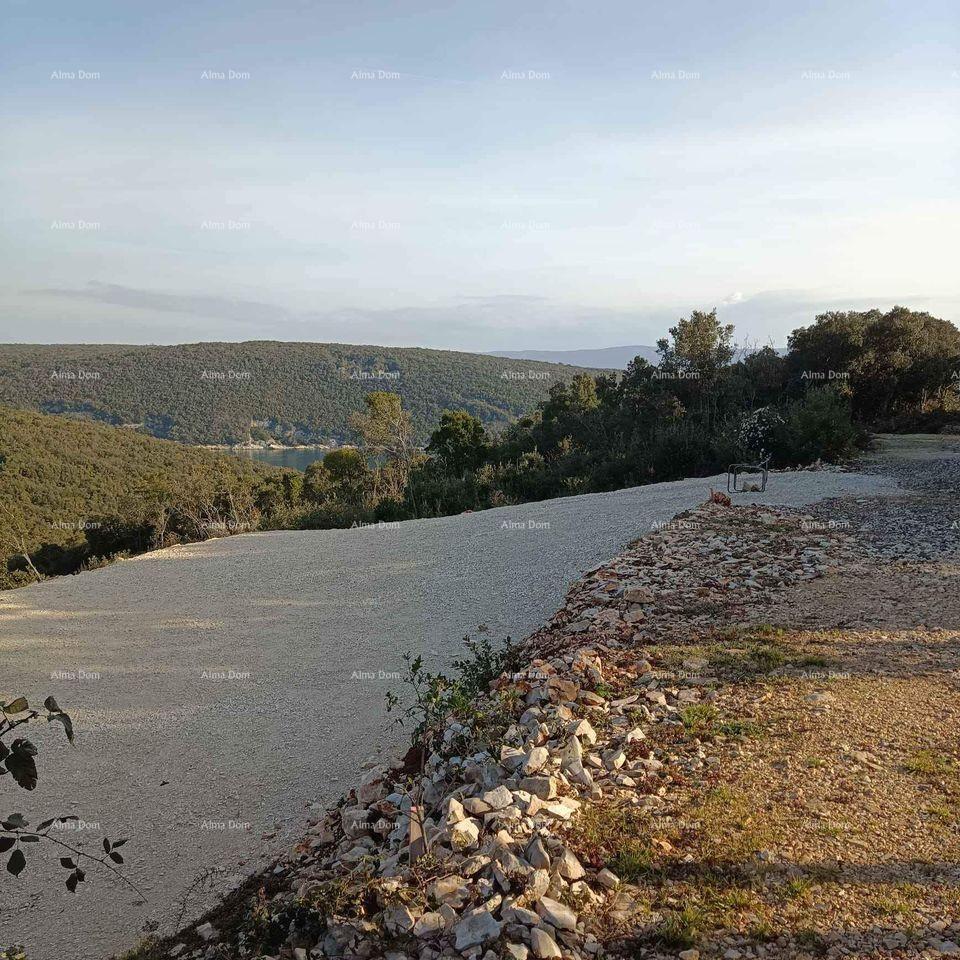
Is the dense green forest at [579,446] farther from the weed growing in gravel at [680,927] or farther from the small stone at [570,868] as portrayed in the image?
the weed growing in gravel at [680,927]

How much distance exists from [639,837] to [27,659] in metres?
7.40

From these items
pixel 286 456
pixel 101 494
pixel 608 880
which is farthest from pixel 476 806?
pixel 286 456

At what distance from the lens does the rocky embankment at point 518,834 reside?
2.67 meters

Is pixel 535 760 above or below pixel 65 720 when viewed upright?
below

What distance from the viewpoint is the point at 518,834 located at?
3119 mm

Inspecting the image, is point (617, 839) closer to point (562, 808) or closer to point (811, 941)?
point (562, 808)

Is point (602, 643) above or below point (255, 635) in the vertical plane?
above

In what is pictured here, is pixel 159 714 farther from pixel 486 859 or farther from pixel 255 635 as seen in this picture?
pixel 486 859

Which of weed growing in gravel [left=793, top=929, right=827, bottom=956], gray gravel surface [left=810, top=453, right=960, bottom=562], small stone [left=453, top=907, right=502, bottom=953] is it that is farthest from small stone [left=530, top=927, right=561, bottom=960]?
gray gravel surface [left=810, top=453, right=960, bottom=562]

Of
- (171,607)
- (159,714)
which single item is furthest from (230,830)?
Result: (171,607)

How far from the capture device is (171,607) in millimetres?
9352

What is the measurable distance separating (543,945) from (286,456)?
39.0 m

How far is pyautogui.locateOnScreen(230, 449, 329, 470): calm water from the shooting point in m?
35.4

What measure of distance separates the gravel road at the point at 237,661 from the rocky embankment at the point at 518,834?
69 centimetres
